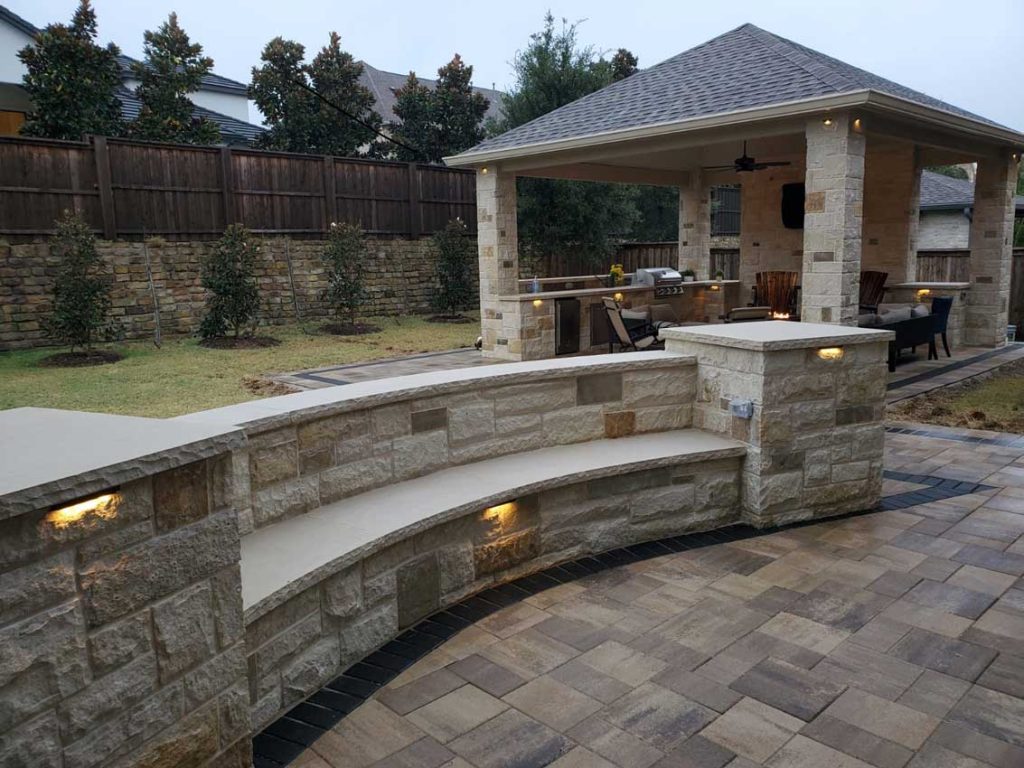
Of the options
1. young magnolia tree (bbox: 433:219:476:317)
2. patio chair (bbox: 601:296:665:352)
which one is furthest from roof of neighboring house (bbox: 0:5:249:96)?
patio chair (bbox: 601:296:665:352)

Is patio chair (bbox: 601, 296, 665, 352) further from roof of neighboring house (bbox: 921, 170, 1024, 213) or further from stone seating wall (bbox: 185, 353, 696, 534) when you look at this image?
roof of neighboring house (bbox: 921, 170, 1024, 213)

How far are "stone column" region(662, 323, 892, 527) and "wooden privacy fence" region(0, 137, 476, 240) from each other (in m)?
10.3

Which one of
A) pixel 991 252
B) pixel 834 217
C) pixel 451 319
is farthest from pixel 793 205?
pixel 451 319

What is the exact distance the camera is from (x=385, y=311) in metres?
16.0

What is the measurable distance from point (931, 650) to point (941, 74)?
133 meters

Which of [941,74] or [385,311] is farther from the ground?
[941,74]

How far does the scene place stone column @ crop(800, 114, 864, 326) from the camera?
27.6 feet

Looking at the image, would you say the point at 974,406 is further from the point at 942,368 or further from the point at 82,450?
the point at 82,450

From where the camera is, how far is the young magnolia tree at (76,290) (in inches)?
394

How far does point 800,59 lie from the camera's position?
33.4 feet

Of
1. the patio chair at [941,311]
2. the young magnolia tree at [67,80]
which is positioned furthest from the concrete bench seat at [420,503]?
the young magnolia tree at [67,80]

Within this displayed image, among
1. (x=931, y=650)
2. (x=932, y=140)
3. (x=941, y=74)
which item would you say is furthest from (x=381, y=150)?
(x=941, y=74)

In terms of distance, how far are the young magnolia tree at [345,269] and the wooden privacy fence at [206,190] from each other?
102 cm

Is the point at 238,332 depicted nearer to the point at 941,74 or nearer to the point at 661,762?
the point at 661,762
